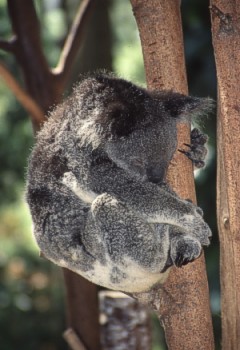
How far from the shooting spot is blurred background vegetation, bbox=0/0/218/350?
8.14m

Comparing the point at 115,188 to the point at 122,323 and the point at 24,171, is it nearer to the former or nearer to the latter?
the point at 122,323

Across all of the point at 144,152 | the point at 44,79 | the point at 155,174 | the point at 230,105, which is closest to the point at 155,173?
the point at 155,174

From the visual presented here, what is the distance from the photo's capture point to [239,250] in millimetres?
3586

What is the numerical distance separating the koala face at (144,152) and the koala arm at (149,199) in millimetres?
99

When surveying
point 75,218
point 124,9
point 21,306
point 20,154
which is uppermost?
point 124,9

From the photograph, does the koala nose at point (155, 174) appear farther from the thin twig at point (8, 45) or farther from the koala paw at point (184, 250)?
the thin twig at point (8, 45)

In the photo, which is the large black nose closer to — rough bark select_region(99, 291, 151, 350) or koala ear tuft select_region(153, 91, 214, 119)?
koala ear tuft select_region(153, 91, 214, 119)

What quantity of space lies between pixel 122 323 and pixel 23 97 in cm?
217

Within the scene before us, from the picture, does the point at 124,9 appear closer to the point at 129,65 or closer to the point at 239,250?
the point at 129,65

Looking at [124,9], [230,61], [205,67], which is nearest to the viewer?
[230,61]

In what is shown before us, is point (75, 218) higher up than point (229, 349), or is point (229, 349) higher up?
point (75, 218)

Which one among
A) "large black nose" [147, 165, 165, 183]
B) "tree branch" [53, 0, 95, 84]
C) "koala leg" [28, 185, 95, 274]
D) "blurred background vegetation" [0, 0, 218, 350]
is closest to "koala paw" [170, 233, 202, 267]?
"large black nose" [147, 165, 165, 183]

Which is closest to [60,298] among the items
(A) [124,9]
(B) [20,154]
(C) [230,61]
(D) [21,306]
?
(D) [21,306]

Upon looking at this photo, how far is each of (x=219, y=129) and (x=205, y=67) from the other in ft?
14.3
